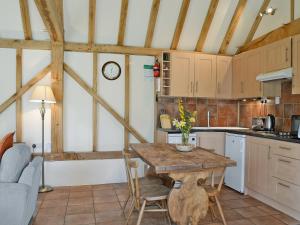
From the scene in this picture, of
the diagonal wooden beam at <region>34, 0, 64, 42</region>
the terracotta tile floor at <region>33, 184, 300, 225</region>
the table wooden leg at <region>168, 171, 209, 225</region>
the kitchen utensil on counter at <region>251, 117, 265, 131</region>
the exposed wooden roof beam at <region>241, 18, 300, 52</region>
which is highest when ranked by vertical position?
the exposed wooden roof beam at <region>241, 18, 300, 52</region>

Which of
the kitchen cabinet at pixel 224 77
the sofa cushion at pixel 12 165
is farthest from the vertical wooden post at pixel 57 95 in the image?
the kitchen cabinet at pixel 224 77

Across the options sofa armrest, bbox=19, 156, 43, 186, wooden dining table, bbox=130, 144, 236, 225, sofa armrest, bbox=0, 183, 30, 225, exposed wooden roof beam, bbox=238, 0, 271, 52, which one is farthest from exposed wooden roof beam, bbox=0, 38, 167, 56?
sofa armrest, bbox=0, 183, 30, 225

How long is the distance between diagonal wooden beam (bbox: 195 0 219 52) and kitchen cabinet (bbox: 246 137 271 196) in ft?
6.87

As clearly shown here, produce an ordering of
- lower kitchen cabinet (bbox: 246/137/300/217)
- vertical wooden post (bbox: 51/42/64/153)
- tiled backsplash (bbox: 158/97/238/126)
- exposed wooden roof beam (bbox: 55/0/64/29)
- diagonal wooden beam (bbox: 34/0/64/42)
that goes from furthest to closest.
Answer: tiled backsplash (bbox: 158/97/238/126), vertical wooden post (bbox: 51/42/64/153), exposed wooden roof beam (bbox: 55/0/64/29), lower kitchen cabinet (bbox: 246/137/300/217), diagonal wooden beam (bbox: 34/0/64/42)

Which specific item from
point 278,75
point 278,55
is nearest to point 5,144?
point 278,75

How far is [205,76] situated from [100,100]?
2023mm

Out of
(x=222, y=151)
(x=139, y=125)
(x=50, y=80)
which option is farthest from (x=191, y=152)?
(x=50, y=80)

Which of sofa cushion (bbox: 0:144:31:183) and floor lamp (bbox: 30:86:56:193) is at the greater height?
floor lamp (bbox: 30:86:56:193)

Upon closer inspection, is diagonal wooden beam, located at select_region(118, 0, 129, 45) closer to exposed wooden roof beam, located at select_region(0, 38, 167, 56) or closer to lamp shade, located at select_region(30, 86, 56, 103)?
exposed wooden roof beam, located at select_region(0, 38, 167, 56)

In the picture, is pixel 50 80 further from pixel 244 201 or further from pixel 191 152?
pixel 244 201

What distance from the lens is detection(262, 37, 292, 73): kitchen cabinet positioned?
362 cm

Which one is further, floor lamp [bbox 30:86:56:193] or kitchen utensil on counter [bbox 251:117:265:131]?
kitchen utensil on counter [bbox 251:117:265:131]

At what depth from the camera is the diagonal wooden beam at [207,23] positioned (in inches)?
176

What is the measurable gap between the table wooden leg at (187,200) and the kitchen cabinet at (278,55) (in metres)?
2.20
